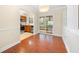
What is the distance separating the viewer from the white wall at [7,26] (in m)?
3.77

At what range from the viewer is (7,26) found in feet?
13.7

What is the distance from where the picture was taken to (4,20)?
3908 mm

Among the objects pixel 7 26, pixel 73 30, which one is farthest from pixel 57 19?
pixel 73 30

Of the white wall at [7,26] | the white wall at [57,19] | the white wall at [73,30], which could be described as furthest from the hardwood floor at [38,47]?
the white wall at [57,19]

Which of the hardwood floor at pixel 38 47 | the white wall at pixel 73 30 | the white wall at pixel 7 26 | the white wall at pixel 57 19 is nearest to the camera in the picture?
the white wall at pixel 73 30

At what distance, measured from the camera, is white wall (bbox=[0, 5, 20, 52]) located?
3.77 meters

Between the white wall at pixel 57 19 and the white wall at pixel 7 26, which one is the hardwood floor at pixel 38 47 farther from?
the white wall at pixel 57 19

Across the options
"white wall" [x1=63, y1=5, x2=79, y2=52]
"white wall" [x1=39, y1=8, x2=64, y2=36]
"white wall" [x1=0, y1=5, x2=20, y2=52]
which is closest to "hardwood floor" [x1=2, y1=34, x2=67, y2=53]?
"white wall" [x1=0, y1=5, x2=20, y2=52]

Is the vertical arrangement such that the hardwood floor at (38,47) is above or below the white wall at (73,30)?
below

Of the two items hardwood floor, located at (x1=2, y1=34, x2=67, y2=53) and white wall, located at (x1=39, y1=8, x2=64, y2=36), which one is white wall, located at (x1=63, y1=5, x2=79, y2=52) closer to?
hardwood floor, located at (x1=2, y1=34, x2=67, y2=53)

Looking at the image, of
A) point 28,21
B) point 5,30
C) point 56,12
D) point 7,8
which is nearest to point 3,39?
point 5,30

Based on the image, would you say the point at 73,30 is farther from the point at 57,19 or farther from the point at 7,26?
the point at 57,19
